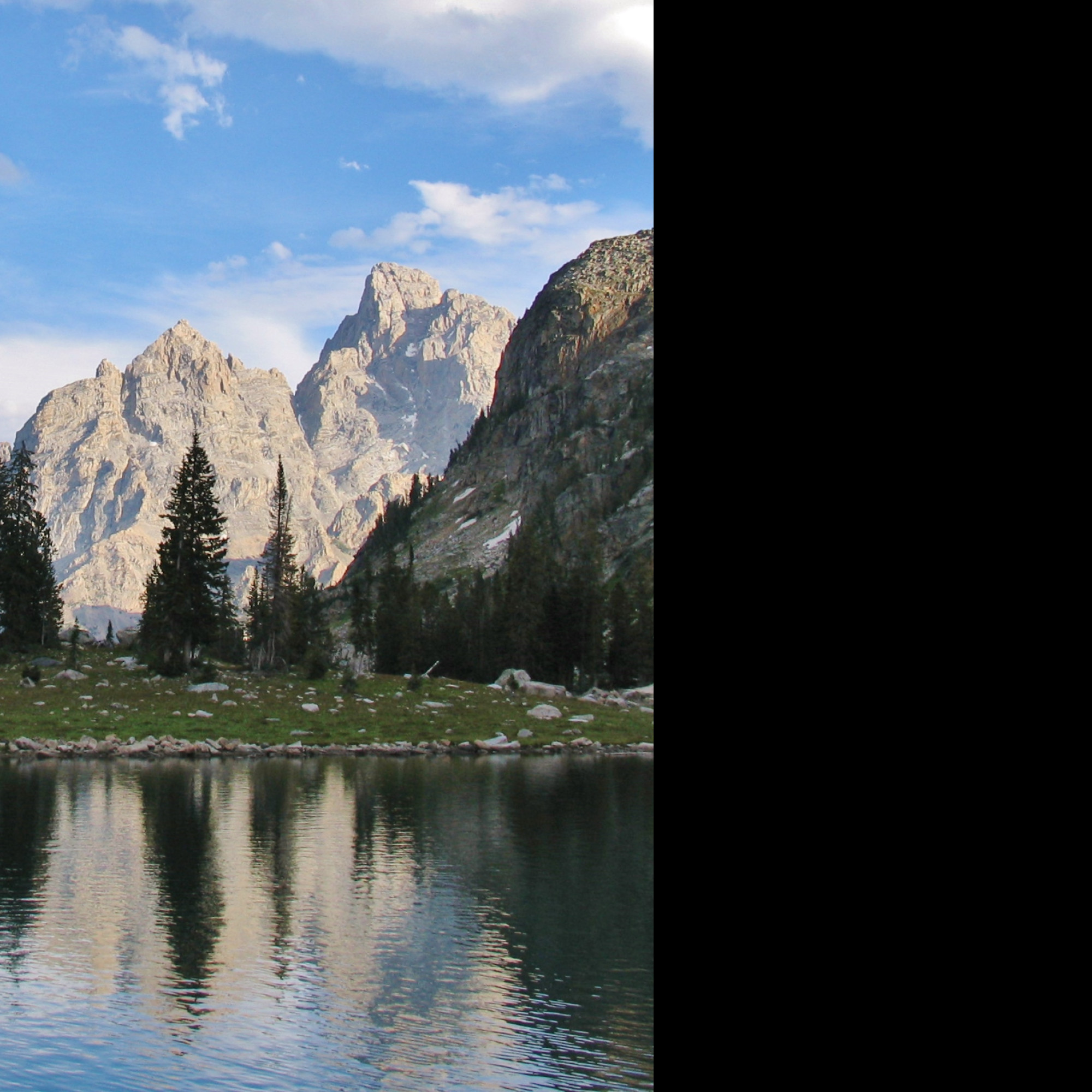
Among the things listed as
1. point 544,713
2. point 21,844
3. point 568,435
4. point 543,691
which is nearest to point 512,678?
point 543,691

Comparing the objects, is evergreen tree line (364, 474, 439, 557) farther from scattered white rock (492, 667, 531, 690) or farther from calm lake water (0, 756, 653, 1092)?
calm lake water (0, 756, 653, 1092)

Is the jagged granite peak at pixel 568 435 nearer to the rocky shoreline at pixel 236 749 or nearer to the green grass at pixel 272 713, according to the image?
the green grass at pixel 272 713

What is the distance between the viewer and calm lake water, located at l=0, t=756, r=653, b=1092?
34.8 ft

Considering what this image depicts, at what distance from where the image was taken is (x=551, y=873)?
18.2m

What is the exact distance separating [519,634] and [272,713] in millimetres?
27139

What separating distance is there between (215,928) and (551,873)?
5478mm

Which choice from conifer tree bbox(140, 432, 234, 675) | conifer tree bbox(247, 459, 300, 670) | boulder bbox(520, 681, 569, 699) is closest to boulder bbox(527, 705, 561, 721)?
boulder bbox(520, 681, 569, 699)

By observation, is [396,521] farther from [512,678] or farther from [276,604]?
[276,604]

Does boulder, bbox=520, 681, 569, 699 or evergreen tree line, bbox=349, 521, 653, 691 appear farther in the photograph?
evergreen tree line, bbox=349, 521, 653, 691

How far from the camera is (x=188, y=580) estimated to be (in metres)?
45.5

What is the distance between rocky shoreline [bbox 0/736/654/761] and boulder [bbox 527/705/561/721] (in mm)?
4449
